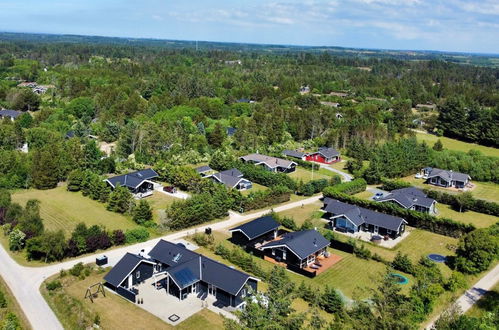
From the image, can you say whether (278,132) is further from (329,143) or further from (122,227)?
(122,227)

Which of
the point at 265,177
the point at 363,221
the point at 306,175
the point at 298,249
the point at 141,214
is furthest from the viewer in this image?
the point at 306,175

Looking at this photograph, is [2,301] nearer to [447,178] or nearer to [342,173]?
[342,173]

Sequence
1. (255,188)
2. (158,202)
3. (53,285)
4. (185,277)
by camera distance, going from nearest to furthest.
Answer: (53,285) < (185,277) < (158,202) < (255,188)

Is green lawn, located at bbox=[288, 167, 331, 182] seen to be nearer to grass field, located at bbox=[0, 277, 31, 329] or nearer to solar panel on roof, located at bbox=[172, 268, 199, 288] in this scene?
Result: solar panel on roof, located at bbox=[172, 268, 199, 288]

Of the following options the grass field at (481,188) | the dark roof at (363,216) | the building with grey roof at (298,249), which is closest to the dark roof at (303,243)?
the building with grey roof at (298,249)

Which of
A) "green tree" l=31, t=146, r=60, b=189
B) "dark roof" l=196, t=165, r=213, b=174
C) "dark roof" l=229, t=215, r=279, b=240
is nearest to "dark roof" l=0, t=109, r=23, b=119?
"green tree" l=31, t=146, r=60, b=189

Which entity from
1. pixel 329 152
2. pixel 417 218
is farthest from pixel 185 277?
pixel 329 152
